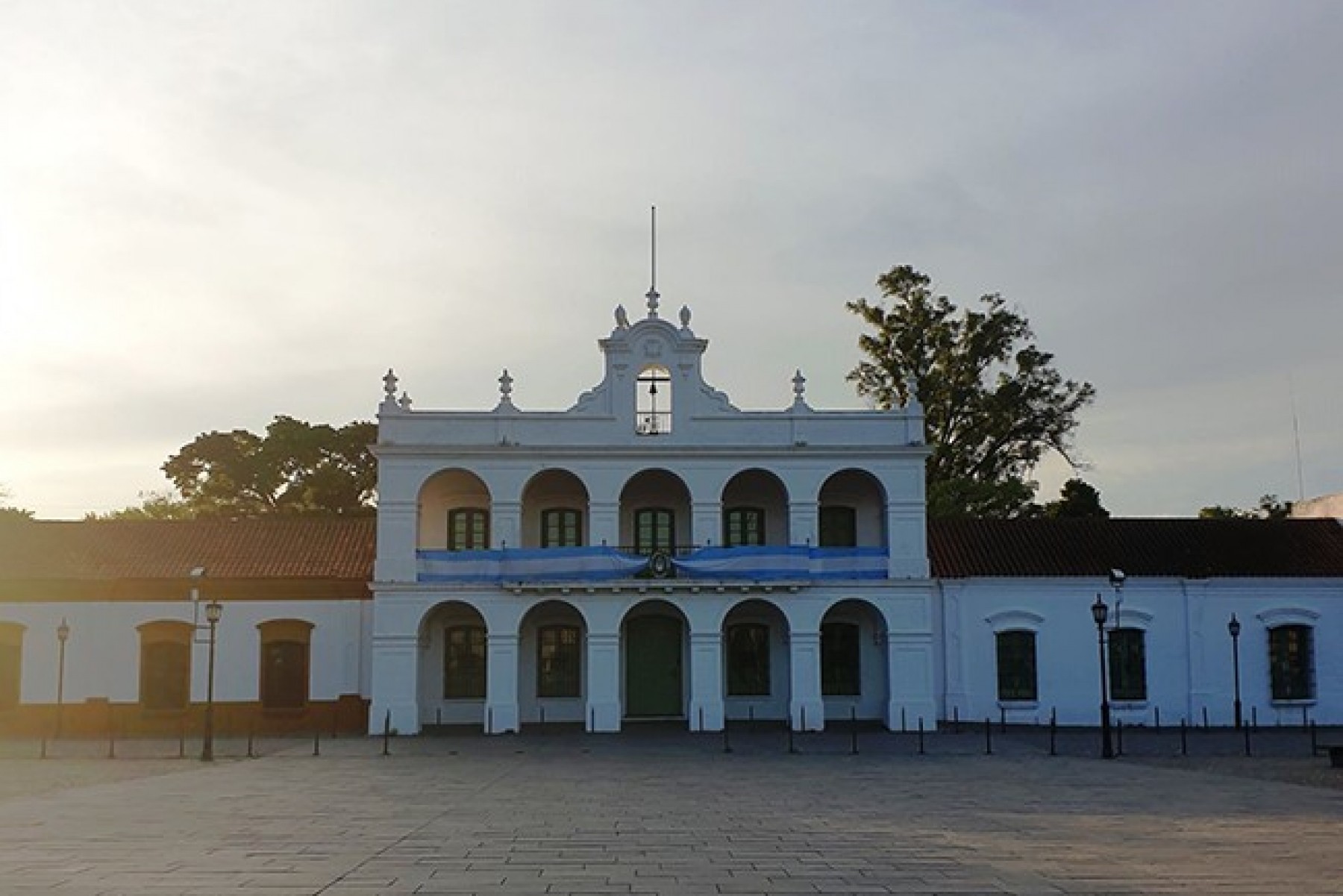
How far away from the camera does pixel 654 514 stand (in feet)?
113

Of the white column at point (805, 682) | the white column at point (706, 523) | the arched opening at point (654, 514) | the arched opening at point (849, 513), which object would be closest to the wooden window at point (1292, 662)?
the arched opening at point (849, 513)

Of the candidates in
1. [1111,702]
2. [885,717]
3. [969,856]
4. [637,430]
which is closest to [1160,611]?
[1111,702]

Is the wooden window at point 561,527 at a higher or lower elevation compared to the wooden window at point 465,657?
higher

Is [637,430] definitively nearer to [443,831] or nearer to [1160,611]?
[1160,611]

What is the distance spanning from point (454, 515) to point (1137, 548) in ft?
56.0

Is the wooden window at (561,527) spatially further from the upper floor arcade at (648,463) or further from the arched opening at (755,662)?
Result: the arched opening at (755,662)

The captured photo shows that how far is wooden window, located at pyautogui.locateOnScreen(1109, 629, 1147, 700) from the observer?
33469 mm

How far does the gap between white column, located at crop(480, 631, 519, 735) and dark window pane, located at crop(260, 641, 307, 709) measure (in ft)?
15.6

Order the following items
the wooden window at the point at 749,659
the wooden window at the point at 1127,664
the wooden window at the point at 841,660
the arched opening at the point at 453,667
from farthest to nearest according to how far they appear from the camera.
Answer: the wooden window at the point at 749,659, the wooden window at the point at 841,660, the arched opening at the point at 453,667, the wooden window at the point at 1127,664

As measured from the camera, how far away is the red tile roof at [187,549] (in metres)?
33.8

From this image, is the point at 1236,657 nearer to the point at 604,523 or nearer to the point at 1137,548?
the point at 1137,548

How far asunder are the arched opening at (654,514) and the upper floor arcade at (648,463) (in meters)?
1.13

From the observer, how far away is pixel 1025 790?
65.0 feet

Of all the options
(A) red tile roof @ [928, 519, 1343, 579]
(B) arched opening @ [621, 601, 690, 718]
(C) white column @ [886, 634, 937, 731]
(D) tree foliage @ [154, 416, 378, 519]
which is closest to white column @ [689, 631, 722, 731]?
(B) arched opening @ [621, 601, 690, 718]
